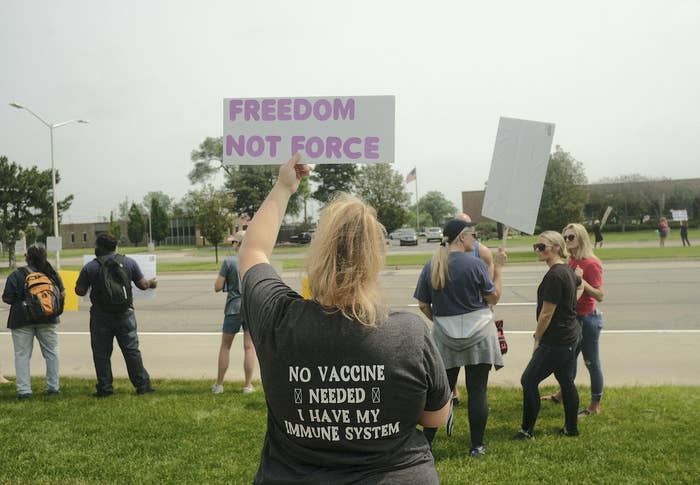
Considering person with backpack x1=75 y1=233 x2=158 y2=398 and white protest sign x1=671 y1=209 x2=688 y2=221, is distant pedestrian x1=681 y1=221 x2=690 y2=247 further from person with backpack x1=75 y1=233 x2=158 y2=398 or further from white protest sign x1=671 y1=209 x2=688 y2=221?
person with backpack x1=75 y1=233 x2=158 y2=398

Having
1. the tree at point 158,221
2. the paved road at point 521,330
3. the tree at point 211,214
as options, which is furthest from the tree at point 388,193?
the paved road at point 521,330

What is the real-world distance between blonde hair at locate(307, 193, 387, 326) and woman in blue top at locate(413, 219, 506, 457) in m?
2.84

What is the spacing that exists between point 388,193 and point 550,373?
53.8m

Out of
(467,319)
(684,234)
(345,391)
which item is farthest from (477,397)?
(684,234)

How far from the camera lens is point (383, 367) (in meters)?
1.70

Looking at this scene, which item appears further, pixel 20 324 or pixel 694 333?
pixel 694 333

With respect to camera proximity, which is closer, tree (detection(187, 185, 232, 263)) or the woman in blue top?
the woman in blue top

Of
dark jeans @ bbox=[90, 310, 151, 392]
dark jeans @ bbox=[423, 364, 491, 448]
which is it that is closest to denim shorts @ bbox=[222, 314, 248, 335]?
dark jeans @ bbox=[90, 310, 151, 392]

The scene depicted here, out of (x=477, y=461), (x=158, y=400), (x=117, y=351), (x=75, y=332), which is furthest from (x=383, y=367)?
(x=75, y=332)

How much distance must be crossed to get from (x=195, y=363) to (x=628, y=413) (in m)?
5.51

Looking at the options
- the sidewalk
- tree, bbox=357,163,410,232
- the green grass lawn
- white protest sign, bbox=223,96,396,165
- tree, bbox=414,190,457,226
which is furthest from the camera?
tree, bbox=414,190,457,226

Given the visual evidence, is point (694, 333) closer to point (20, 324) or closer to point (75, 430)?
point (75, 430)

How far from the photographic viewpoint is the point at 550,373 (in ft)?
15.5

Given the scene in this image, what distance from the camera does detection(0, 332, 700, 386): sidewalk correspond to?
6.91m
